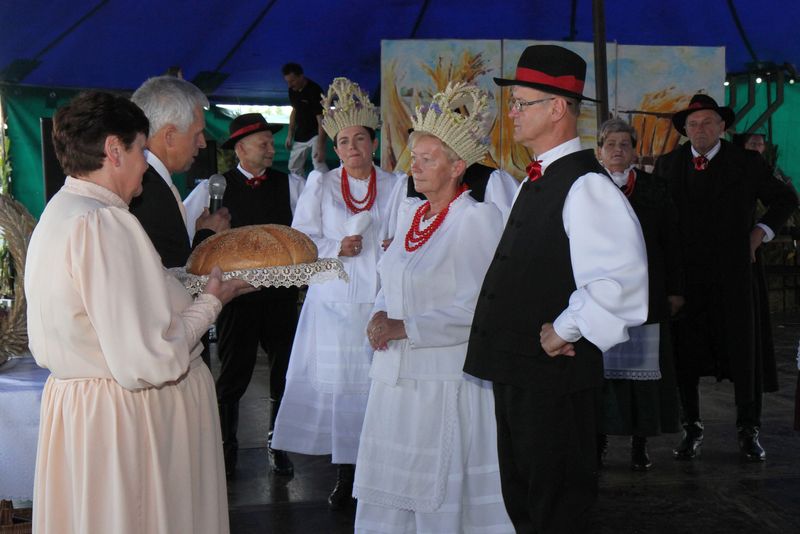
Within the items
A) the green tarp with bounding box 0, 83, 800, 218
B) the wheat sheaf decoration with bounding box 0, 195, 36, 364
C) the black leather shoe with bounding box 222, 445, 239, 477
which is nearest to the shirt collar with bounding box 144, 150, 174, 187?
the wheat sheaf decoration with bounding box 0, 195, 36, 364

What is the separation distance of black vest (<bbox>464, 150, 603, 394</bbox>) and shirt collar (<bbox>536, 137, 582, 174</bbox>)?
1.1 inches

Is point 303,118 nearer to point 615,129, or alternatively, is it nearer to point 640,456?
point 615,129

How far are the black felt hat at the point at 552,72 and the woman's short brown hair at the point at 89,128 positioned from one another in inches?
47.1

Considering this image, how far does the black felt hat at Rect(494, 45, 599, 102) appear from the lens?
2.86m

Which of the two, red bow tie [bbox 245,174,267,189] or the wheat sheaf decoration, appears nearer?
the wheat sheaf decoration

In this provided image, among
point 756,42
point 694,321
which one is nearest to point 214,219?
point 694,321

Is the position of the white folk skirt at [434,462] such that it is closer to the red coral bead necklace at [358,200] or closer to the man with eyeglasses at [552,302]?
the man with eyeglasses at [552,302]

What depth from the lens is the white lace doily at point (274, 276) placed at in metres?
2.66

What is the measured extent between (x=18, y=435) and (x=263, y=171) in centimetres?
252

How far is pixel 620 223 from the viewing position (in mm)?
2645

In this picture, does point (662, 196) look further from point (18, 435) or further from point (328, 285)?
point (18, 435)

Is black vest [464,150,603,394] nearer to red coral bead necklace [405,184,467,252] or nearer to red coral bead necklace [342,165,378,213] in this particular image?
red coral bead necklace [405,184,467,252]

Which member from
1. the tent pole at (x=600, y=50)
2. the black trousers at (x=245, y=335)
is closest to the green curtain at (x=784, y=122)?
the tent pole at (x=600, y=50)

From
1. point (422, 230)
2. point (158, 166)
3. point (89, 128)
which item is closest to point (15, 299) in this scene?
point (158, 166)
